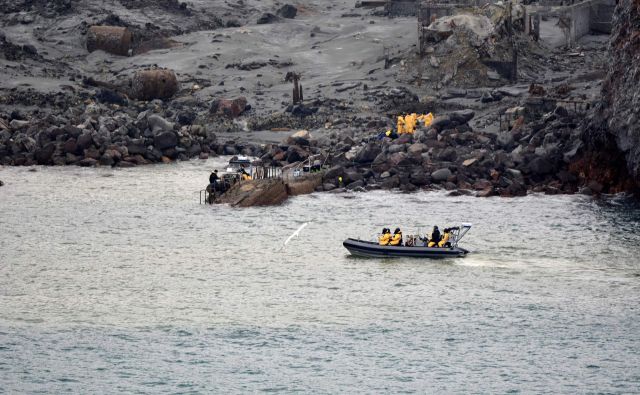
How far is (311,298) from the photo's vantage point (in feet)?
217

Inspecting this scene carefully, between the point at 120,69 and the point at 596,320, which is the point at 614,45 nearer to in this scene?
the point at 596,320

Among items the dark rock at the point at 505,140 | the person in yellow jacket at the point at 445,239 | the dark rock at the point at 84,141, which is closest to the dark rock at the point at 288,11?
the dark rock at the point at 84,141

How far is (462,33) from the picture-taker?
11288cm

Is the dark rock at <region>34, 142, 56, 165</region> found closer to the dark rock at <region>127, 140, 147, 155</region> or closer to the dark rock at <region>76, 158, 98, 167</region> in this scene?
the dark rock at <region>76, 158, 98, 167</region>

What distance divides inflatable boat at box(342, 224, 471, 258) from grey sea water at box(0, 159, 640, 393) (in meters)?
0.49

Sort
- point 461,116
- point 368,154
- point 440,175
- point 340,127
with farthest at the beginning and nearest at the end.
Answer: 1. point 340,127
2. point 461,116
3. point 368,154
4. point 440,175

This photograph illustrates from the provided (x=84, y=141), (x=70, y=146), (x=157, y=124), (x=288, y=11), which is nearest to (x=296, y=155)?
(x=157, y=124)

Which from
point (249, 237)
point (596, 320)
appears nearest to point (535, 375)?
point (596, 320)

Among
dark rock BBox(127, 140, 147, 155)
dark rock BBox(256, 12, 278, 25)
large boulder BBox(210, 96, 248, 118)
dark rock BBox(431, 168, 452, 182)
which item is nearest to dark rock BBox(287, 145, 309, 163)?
dark rock BBox(431, 168, 452, 182)

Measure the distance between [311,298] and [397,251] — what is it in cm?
801

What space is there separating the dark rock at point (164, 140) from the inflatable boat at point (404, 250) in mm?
31380

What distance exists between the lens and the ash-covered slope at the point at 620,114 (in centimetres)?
8481

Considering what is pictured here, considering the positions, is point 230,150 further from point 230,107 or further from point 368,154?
point 368,154

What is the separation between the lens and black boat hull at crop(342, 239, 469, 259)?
237 feet
